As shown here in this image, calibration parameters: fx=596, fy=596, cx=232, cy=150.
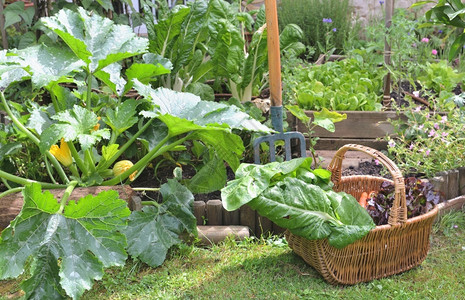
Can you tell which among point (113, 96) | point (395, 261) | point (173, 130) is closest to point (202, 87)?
point (113, 96)

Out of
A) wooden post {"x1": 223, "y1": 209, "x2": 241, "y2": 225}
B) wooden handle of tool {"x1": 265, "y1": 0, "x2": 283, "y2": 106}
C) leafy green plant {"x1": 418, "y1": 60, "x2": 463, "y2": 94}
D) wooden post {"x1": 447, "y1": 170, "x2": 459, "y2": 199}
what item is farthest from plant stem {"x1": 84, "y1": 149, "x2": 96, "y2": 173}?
leafy green plant {"x1": 418, "y1": 60, "x2": 463, "y2": 94}

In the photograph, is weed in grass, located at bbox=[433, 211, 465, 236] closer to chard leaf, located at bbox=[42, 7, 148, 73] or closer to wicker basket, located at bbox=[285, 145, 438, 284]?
wicker basket, located at bbox=[285, 145, 438, 284]

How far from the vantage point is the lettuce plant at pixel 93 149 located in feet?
8.45

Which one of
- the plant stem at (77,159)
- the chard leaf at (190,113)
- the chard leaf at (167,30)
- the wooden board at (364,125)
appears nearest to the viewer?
the chard leaf at (190,113)

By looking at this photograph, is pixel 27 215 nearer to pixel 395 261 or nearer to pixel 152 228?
pixel 152 228

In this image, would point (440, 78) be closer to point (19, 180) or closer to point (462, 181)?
point (462, 181)

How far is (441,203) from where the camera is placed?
3.39 meters

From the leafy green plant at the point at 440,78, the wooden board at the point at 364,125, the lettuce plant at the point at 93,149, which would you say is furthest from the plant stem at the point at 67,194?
the leafy green plant at the point at 440,78

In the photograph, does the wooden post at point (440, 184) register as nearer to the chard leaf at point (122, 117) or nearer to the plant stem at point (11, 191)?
the chard leaf at point (122, 117)

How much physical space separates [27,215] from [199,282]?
0.85m

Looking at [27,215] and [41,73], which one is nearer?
[27,215]

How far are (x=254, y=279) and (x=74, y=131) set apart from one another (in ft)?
3.56

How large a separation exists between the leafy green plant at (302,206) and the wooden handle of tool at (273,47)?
2.12 feet

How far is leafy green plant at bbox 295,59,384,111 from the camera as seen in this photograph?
4176mm
